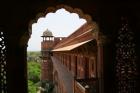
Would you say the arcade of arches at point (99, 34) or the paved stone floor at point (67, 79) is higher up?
the arcade of arches at point (99, 34)

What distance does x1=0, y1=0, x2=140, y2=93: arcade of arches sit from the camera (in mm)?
4805

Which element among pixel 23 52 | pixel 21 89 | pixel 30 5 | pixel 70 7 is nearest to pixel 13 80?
pixel 21 89

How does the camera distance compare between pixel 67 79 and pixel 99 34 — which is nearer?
pixel 99 34

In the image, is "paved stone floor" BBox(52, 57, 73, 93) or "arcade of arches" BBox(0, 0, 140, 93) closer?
"arcade of arches" BBox(0, 0, 140, 93)

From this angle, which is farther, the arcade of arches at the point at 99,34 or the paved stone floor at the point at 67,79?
the paved stone floor at the point at 67,79

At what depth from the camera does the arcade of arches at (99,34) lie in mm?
4805

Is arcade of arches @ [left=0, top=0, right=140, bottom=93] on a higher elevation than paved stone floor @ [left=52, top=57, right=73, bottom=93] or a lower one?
higher

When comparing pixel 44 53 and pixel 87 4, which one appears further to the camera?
pixel 44 53

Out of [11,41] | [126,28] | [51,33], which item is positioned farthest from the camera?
[51,33]

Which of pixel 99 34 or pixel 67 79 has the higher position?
pixel 99 34

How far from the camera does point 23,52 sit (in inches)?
191

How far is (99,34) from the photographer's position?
16.4ft

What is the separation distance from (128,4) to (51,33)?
37362 millimetres

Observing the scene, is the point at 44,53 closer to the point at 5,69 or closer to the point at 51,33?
the point at 51,33
